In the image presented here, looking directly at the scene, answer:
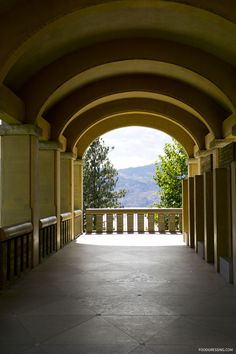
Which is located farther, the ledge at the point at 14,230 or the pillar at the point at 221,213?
the pillar at the point at 221,213

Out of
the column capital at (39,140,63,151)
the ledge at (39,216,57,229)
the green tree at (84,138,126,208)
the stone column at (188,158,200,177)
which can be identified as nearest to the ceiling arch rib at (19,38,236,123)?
the column capital at (39,140,63,151)

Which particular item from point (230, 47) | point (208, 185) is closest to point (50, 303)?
point (208, 185)

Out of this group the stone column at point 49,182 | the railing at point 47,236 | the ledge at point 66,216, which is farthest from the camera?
the ledge at point 66,216

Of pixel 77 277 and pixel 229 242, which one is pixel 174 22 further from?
pixel 77 277

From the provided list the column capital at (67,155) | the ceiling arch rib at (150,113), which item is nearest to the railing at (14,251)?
the column capital at (67,155)

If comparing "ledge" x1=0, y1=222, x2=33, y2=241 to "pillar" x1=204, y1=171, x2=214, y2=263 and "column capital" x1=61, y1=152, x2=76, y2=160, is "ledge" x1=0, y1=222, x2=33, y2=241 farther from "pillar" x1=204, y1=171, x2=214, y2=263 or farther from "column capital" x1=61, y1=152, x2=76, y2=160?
"column capital" x1=61, y1=152, x2=76, y2=160

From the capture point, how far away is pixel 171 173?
29.2m

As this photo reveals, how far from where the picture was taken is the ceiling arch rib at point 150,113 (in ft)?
41.1

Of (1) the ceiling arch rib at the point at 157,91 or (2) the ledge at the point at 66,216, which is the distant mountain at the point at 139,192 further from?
(1) the ceiling arch rib at the point at 157,91

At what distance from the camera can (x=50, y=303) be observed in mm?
5273

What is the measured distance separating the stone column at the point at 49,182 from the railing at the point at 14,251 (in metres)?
2.71

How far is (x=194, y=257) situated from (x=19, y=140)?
17.8 feet

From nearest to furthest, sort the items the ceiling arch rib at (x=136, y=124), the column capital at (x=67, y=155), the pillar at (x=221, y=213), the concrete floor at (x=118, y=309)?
the concrete floor at (x=118, y=309) < the pillar at (x=221, y=213) < the column capital at (x=67, y=155) < the ceiling arch rib at (x=136, y=124)

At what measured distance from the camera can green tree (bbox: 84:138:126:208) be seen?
3017 centimetres
